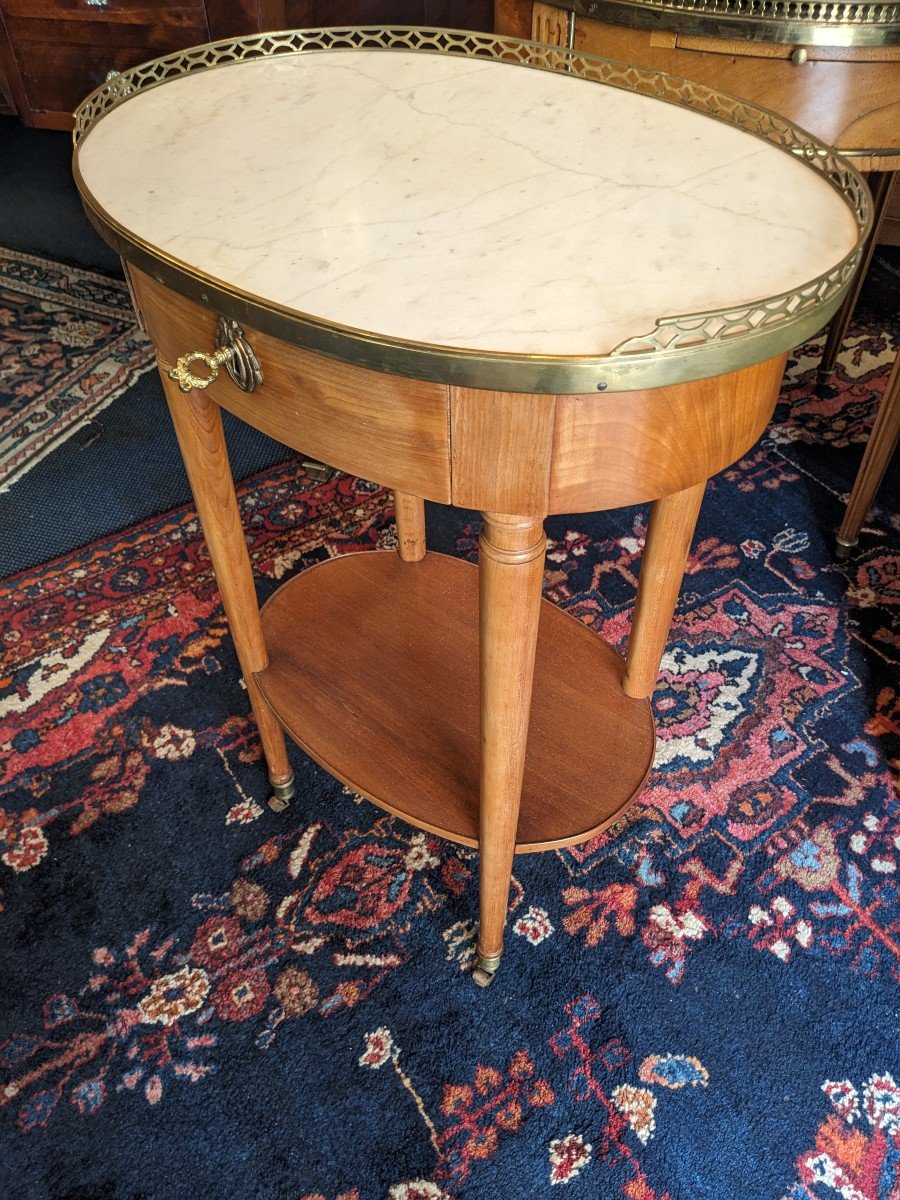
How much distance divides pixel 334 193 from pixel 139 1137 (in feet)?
3.15

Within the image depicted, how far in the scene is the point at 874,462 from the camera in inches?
58.9

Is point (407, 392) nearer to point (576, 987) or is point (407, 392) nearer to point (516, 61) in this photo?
point (516, 61)

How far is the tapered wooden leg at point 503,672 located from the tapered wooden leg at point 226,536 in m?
0.36

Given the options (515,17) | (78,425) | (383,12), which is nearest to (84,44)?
(383,12)

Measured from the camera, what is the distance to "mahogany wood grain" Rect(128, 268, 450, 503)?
2.23 ft

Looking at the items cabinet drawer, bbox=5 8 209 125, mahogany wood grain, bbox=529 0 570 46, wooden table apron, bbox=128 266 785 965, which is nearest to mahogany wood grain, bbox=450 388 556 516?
wooden table apron, bbox=128 266 785 965

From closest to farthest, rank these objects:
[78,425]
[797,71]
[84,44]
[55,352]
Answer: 1. [797,71]
2. [78,425]
3. [55,352]
4. [84,44]

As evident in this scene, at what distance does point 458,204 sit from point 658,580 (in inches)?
19.0

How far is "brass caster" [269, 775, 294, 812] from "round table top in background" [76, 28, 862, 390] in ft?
2.35

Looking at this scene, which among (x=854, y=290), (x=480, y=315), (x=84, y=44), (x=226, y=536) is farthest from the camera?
(x=84, y=44)

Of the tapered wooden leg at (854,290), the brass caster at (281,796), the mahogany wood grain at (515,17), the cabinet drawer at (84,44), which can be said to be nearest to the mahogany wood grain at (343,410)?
the brass caster at (281,796)

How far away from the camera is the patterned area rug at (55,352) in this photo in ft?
6.30

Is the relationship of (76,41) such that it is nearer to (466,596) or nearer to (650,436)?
(466,596)

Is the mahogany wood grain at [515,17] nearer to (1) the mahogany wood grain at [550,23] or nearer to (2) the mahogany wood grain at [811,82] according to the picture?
(1) the mahogany wood grain at [550,23]
